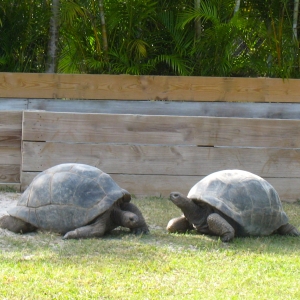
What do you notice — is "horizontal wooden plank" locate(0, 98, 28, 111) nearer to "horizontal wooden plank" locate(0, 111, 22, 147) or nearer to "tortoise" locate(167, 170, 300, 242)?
"horizontal wooden plank" locate(0, 111, 22, 147)

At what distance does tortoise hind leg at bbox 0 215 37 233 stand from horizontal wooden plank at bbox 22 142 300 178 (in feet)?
6.18

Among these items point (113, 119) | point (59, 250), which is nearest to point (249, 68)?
point (113, 119)

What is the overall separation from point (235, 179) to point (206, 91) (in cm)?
297

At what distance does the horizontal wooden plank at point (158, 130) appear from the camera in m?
7.03

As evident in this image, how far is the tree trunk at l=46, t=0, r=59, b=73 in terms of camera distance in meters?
8.42

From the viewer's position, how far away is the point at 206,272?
407 centimetres

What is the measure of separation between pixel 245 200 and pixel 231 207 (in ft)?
0.44

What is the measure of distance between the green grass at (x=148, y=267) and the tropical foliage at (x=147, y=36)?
3.83 meters

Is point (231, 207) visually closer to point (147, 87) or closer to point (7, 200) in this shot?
point (7, 200)

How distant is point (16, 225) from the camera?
16.7ft

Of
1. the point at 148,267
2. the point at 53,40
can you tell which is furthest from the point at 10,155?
the point at 148,267

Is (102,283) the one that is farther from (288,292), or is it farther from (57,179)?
(57,179)

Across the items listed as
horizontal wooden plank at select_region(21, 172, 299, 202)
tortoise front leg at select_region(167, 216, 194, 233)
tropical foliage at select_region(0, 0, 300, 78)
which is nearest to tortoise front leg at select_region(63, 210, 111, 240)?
tortoise front leg at select_region(167, 216, 194, 233)

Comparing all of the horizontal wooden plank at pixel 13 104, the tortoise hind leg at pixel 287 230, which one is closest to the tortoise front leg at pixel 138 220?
the tortoise hind leg at pixel 287 230
